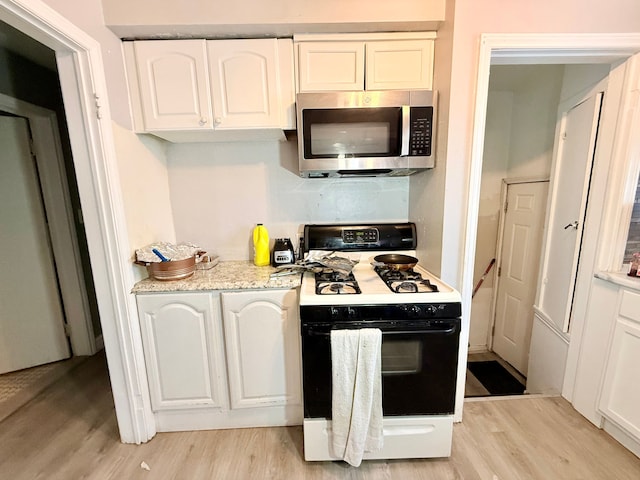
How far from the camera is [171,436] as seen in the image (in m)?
1.59

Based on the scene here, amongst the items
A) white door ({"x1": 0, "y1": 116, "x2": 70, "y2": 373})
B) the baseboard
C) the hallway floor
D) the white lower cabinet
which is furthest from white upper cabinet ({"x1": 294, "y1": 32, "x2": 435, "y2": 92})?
the hallway floor

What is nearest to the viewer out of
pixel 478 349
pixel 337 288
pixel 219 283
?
pixel 337 288

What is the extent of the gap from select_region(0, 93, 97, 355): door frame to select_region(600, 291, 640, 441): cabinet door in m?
3.70

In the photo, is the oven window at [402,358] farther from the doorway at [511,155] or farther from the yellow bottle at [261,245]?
the doorway at [511,155]

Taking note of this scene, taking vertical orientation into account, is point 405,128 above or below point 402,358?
above

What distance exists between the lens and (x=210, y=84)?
1501 millimetres

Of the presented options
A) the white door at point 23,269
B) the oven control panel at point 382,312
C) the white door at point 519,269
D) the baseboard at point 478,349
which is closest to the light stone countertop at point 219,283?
the oven control panel at point 382,312

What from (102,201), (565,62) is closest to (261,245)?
(102,201)

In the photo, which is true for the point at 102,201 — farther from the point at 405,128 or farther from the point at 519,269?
the point at 519,269

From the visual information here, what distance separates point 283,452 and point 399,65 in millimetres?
2216

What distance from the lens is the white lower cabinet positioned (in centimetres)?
148

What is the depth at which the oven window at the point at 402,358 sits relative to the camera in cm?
128

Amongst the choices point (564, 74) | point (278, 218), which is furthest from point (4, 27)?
point (564, 74)

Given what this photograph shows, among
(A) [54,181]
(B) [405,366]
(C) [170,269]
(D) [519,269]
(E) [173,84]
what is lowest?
(B) [405,366]
